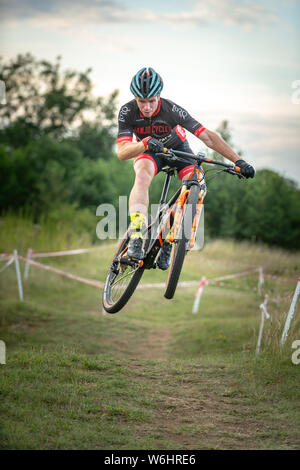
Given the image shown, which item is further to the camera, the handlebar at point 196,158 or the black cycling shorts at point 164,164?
the black cycling shorts at point 164,164

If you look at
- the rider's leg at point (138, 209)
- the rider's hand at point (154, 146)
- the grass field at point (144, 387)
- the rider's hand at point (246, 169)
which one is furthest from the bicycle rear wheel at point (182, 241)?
the grass field at point (144, 387)

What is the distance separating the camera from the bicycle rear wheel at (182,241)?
264 inches

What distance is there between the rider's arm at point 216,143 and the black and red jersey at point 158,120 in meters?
0.09

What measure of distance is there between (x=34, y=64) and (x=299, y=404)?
47502 millimetres

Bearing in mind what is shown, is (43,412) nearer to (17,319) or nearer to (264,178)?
(17,319)

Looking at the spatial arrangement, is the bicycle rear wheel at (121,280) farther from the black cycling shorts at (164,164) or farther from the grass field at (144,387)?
the grass field at (144,387)

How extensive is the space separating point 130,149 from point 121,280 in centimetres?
213

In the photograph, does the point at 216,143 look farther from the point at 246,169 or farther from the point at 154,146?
the point at 154,146

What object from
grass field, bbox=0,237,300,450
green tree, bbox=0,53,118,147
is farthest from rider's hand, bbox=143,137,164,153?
green tree, bbox=0,53,118,147

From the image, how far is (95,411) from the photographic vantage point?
7.40 m

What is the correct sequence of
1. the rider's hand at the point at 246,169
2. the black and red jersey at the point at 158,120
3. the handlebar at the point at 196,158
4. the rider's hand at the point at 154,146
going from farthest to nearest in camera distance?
1. the black and red jersey at the point at 158,120
2. the rider's hand at the point at 246,169
3. the handlebar at the point at 196,158
4. the rider's hand at the point at 154,146

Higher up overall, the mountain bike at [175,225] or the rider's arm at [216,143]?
the rider's arm at [216,143]
